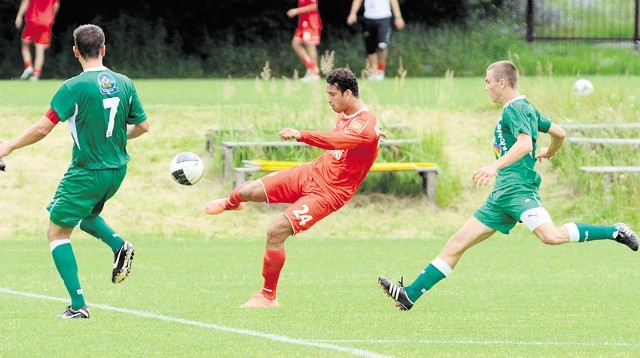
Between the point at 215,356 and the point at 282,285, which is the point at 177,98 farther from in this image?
the point at 215,356

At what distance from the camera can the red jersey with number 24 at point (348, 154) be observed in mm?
10344

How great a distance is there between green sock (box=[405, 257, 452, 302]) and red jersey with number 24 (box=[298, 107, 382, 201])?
0.82 metres

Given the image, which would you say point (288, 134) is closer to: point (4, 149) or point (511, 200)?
point (511, 200)

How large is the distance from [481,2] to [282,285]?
19.3m

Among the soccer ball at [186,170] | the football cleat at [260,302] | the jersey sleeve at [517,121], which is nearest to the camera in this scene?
the jersey sleeve at [517,121]

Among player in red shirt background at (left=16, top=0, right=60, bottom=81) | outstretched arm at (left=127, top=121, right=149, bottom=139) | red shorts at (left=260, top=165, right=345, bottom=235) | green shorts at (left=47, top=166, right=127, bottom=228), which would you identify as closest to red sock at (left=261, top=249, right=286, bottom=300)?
red shorts at (left=260, top=165, right=345, bottom=235)

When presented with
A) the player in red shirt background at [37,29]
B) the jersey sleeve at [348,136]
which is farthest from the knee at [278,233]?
the player in red shirt background at [37,29]

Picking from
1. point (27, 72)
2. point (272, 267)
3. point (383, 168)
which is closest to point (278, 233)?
point (272, 267)

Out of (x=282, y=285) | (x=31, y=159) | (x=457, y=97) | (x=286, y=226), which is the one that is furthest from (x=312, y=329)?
(x=457, y=97)

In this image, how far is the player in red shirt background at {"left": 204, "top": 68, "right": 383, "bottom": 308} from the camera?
10.5m

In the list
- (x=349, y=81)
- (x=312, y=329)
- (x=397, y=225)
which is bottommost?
(x=397, y=225)

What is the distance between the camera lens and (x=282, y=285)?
12.3 metres

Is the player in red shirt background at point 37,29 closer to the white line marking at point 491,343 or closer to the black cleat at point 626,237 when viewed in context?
the black cleat at point 626,237

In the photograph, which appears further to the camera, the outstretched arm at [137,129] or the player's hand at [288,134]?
the outstretched arm at [137,129]
